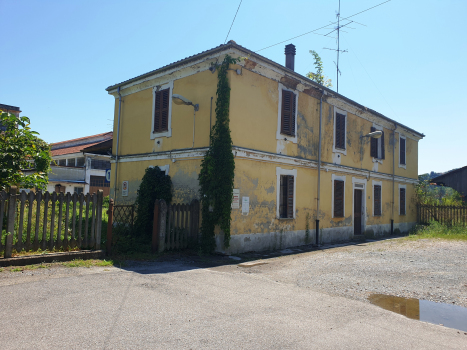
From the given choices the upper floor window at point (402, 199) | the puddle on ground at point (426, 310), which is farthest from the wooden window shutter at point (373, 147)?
the puddle on ground at point (426, 310)

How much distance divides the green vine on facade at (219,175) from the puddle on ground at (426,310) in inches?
197

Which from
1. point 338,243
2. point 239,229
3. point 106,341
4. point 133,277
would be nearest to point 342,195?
point 338,243

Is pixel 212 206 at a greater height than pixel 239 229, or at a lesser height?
greater

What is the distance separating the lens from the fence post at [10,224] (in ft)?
23.6

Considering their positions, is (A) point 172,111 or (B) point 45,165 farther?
(A) point 172,111

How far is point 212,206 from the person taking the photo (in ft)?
34.4

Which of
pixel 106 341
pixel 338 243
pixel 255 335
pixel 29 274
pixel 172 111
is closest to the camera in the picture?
pixel 106 341

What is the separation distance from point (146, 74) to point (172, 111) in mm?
2074

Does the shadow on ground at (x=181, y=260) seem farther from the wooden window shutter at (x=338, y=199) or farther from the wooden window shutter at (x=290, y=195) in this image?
the wooden window shutter at (x=338, y=199)

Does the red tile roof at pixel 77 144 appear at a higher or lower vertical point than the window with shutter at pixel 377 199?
higher

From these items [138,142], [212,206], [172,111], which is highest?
[172,111]

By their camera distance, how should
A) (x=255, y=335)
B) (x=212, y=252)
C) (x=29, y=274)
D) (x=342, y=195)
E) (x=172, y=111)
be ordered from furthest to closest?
(x=342, y=195) < (x=172, y=111) < (x=212, y=252) < (x=29, y=274) < (x=255, y=335)

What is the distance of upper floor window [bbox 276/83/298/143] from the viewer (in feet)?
41.1

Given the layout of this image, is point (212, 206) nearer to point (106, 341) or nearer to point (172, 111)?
point (172, 111)
